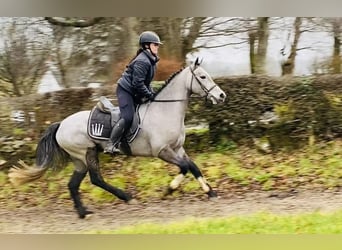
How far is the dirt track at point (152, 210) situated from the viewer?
15.2 ft

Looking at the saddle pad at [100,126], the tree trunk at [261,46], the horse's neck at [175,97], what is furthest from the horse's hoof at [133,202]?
the tree trunk at [261,46]

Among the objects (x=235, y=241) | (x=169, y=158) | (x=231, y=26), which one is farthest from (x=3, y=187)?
(x=231, y=26)

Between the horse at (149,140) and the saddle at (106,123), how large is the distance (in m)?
0.03

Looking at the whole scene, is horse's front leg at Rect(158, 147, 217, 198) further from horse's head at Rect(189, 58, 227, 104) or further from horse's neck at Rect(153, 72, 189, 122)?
horse's head at Rect(189, 58, 227, 104)

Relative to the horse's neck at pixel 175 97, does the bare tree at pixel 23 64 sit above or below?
above

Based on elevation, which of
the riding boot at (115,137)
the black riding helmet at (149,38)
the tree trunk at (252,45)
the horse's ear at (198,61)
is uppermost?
the black riding helmet at (149,38)

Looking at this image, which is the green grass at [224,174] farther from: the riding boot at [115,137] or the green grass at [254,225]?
the green grass at [254,225]

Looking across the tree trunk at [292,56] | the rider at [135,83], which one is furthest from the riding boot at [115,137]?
the tree trunk at [292,56]

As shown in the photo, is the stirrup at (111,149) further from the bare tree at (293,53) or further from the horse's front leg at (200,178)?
the bare tree at (293,53)

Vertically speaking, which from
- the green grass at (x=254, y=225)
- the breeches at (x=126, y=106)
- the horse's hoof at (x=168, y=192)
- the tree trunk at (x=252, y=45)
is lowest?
the green grass at (x=254, y=225)

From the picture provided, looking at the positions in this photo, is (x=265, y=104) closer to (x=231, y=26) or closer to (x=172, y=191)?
(x=231, y=26)

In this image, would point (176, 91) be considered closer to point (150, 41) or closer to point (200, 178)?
point (150, 41)

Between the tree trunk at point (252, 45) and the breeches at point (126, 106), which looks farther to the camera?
the tree trunk at point (252, 45)

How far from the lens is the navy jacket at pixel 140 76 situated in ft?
15.0
